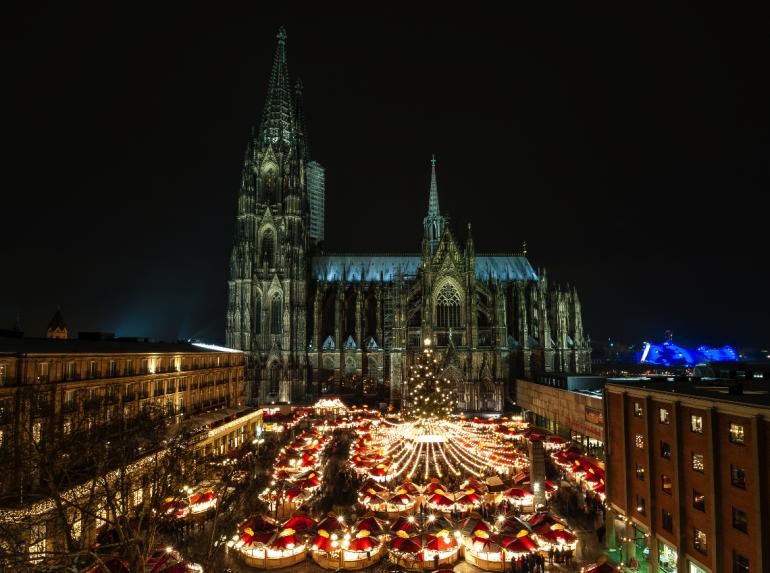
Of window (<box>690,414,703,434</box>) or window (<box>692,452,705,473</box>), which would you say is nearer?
window (<box>692,452,705,473</box>)

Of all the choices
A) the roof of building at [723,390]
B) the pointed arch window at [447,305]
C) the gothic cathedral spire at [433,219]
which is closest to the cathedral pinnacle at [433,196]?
the gothic cathedral spire at [433,219]

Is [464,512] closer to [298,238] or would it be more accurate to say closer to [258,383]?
[258,383]

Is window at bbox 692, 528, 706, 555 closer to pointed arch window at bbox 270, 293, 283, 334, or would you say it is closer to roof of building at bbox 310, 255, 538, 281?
pointed arch window at bbox 270, 293, 283, 334

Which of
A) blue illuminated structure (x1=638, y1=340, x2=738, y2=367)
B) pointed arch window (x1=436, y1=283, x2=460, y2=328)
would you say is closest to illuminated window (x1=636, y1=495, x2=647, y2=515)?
pointed arch window (x1=436, y1=283, x2=460, y2=328)

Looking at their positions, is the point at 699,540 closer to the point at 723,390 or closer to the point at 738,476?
the point at 738,476

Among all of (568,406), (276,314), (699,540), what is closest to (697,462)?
(699,540)

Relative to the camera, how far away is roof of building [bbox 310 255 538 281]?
314ft

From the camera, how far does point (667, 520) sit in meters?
26.8

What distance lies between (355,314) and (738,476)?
229 ft

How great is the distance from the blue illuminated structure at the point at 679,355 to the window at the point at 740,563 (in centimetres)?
13120

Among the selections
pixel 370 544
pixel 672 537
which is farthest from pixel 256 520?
pixel 672 537

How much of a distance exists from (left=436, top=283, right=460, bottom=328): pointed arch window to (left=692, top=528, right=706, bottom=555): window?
59.5m

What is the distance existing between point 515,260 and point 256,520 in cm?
7777

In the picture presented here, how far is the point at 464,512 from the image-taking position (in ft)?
120
